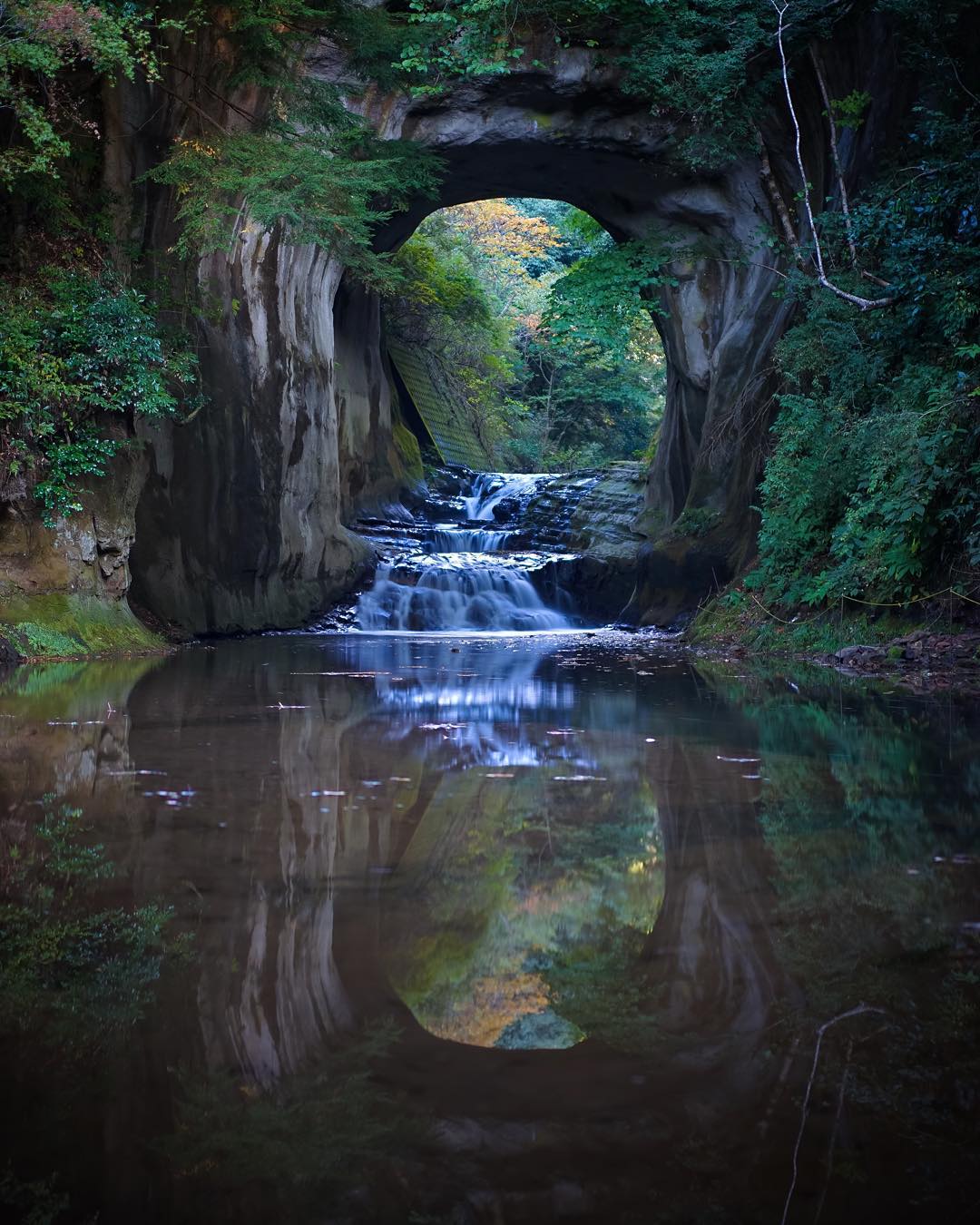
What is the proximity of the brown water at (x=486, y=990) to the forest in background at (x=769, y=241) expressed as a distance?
6.46m

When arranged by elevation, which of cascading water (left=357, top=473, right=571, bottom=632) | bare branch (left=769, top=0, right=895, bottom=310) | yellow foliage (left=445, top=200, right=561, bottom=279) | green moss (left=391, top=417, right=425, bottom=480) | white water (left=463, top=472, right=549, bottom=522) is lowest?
cascading water (left=357, top=473, right=571, bottom=632)

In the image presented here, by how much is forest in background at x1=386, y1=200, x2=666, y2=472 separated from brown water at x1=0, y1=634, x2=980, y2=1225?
66.6 feet

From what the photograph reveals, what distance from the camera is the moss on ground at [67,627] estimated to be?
31.1ft

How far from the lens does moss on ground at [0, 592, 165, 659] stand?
9.48 metres

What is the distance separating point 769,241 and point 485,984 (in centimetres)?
1426

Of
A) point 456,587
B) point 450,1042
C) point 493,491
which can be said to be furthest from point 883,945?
point 493,491

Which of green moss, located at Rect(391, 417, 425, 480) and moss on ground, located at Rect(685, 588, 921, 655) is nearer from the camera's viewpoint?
moss on ground, located at Rect(685, 588, 921, 655)

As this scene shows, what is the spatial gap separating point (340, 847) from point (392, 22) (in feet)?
50.3

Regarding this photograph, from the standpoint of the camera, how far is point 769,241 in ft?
46.5

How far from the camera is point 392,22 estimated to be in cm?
1484

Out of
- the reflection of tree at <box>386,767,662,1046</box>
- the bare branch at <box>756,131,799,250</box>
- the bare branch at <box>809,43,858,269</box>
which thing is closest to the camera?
the reflection of tree at <box>386,767,662,1046</box>

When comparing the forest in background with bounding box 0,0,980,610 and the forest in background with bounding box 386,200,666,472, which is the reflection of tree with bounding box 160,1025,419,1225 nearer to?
the forest in background with bounding box 0,0,980,610

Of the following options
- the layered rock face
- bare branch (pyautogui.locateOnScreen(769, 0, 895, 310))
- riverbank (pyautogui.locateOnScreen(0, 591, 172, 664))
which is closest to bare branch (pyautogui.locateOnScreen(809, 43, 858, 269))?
the layered rock face

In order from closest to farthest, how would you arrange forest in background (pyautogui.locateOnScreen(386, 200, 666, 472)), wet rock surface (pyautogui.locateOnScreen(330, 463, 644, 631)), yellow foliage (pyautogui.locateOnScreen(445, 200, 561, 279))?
wet rock surface (pyautogui.locateOnScreen(330, 463, 644, 631)), forest in background (pyautogui.locateOnScreen(386, 200, 666, 472)), yellow foliage (pyautogui.locateOnScreen(445, 200, 561, 279))
